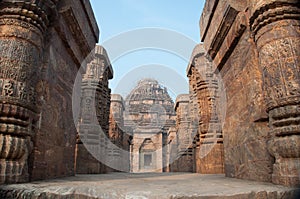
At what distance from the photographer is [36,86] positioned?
115 inches

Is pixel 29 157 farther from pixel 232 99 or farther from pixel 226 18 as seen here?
pixel 226 18

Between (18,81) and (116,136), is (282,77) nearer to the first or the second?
(18,81)

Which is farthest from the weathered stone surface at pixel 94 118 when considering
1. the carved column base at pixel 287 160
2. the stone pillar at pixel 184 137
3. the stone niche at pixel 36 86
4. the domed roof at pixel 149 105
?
the domed roof at pixel 149 105

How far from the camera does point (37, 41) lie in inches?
110

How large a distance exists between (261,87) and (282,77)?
1.64 feet

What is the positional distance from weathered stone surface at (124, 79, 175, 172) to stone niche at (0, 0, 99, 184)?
2005 cm

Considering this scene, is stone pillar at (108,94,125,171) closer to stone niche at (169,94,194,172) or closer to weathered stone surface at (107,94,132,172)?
weathered stone surface at (107,94,132,172)

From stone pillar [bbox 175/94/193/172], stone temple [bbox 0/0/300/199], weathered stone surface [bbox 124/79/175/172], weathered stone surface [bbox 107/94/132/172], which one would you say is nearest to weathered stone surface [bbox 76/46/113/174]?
stone temple [bbox 0/0/300/199]

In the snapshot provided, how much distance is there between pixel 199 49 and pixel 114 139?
8626mm

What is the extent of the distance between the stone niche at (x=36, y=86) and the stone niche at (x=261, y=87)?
2605mm

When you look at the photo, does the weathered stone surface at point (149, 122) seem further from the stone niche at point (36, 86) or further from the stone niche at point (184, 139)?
the stone niche at point (36, 86)

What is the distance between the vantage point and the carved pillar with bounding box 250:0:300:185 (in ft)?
7.20

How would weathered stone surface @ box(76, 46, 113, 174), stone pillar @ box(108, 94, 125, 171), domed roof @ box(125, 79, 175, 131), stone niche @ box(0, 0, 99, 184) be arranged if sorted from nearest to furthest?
1. stone niche @ box(0, 0, 99, 184)
2. weathered stone surface @ box(76, 46, 113, 174)
3. stone pillar @ box(108, 94, 125, 171)
4. domed roof @ box(125, 79, 175, 131)

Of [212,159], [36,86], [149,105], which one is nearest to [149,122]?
[149,105]
